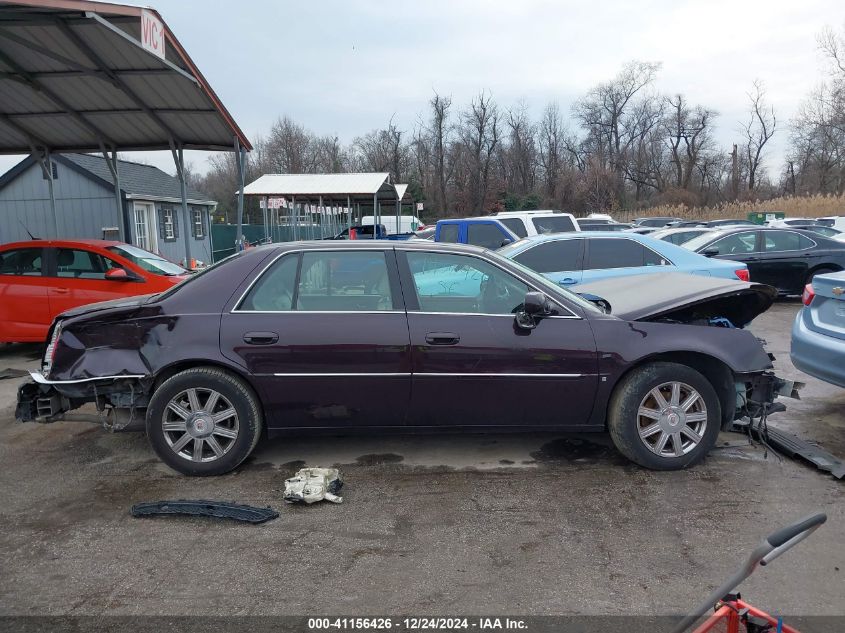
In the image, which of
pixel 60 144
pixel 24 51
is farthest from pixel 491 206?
pixel 24 51

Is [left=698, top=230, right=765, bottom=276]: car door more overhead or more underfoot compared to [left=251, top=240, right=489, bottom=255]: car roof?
more underfoot

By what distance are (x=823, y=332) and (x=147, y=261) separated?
27.8 ft

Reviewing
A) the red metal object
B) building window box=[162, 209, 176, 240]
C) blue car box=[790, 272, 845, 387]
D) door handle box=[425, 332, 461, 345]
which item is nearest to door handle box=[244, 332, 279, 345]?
door handle box=[425, 332, 461, 345]

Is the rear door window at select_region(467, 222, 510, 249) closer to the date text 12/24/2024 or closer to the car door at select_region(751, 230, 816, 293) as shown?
the car door at select_region(751, 230, 816, 293)

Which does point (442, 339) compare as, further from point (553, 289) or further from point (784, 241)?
point (784, 241)

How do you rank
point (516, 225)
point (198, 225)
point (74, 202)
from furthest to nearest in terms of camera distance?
point (198, 225)
point (74, 202)
point (516, 225)

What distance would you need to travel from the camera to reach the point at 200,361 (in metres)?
4.41

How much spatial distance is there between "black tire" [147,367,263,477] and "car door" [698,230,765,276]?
1077 centimetres

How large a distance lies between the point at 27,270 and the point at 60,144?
251 inches

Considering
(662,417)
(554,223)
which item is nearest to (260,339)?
(662,417)

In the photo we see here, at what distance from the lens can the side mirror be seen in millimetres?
4293

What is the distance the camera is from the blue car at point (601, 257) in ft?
27.1

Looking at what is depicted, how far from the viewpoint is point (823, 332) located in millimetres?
5484

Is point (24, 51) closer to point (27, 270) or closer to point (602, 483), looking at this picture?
point (27, 270)
